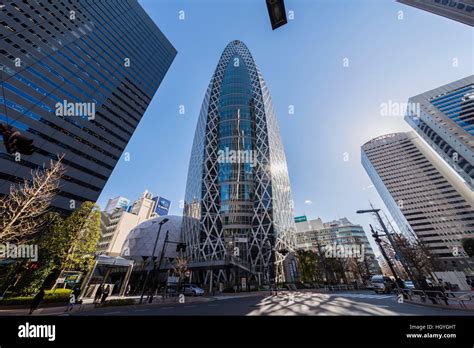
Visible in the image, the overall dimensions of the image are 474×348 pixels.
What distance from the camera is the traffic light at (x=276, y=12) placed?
338 centimetres

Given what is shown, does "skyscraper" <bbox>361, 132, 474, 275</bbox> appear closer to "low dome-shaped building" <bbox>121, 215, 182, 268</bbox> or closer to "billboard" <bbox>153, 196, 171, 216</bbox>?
"low dome-shaped building" <bbox>121, 215, 182, 268</bbox>

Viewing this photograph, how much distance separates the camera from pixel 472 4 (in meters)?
27.8

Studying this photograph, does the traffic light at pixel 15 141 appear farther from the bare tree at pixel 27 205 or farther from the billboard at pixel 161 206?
the billboard at pixel 161 206

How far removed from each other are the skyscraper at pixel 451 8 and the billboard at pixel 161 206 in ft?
381

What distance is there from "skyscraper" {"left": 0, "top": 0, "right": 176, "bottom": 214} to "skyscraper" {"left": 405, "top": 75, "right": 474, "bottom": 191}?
111938 mm

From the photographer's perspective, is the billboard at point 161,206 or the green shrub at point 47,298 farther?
the billboard at point 161,206

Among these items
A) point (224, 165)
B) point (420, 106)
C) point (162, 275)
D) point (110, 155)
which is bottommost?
point (162, 275)

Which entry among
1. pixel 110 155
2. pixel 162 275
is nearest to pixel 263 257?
pixel 162 275

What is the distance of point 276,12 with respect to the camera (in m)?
3.51

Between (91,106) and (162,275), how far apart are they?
5173 centimetres

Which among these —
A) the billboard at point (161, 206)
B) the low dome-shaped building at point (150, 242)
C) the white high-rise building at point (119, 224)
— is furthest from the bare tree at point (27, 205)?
the billboard at point (161, 206)

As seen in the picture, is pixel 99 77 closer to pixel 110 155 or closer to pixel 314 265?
pixel 110 155

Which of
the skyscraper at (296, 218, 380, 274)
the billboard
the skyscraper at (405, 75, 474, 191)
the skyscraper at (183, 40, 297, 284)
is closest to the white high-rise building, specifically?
the billboard
